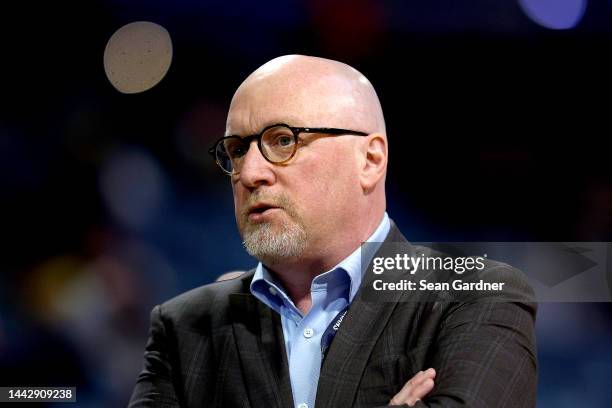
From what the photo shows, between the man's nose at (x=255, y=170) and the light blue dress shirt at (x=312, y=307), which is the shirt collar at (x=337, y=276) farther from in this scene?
the man's nose at (x=255, y=170)

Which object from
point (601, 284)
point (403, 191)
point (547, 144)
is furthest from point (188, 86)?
point (601, 284)

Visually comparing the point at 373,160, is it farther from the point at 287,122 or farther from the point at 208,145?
the point at 208,145

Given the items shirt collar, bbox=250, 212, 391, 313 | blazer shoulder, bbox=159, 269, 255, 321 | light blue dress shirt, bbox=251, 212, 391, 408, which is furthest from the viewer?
blazer shoulder, bbox=159, 269, 255, 321

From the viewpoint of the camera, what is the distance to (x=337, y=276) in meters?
2.12

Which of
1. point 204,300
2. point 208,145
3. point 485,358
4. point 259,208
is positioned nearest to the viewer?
point 485,358

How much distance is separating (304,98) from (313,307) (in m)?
0.59

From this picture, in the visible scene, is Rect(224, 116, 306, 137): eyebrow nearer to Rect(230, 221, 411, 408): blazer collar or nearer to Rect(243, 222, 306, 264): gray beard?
Rect(243, 222, 306, 264): gray beard

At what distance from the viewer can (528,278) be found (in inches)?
86.0

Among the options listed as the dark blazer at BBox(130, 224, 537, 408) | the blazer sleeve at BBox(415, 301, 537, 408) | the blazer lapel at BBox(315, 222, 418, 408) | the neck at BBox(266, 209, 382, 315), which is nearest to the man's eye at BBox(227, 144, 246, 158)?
the neck at BBox(266, 209, 382, 315)

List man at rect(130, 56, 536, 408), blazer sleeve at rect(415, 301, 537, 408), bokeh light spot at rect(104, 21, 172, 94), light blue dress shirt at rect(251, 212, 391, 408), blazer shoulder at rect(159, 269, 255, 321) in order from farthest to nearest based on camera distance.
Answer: bokeh light spot at rect(104, 21, 172, 94) → blazer shoulder at rect(159, 269, 255, 321) → light blue dress shirt at rect(251, 212, 391, 408) → man at rect(130, 56, 536, 408) → blazer sleeve at rect(415, 301, 537, 408)

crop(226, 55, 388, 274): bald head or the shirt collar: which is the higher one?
crop(226, 55, 388, 274): bald head

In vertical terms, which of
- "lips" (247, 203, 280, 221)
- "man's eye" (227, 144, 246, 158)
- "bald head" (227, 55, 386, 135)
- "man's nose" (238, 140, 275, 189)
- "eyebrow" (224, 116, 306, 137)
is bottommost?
"lips" (247, 203, 280, 221)

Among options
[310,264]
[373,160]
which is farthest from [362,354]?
[373,160]

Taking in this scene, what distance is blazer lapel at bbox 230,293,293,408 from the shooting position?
197 centimetres
